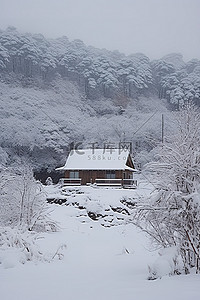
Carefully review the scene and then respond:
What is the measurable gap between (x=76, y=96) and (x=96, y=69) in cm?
890

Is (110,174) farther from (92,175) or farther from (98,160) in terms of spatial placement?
(98,160)

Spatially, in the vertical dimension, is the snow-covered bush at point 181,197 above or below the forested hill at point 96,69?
below

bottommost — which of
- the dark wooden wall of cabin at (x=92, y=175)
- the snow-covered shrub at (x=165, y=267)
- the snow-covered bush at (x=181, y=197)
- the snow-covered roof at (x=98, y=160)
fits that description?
the dark wooden wall of cabin at (x=92, y=175)

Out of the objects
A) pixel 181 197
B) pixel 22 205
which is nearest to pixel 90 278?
pixel 181 197

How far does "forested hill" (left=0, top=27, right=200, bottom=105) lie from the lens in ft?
200

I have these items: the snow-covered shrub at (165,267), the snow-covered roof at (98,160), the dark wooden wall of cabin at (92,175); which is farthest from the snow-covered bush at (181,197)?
the dark wooden wall of cabin at (92,175)

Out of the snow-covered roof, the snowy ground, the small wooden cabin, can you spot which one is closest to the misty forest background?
the snow-covered roof

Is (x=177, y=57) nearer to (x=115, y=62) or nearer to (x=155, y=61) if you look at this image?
(x=155, y=61)

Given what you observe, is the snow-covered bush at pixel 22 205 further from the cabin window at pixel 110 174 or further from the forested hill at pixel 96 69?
the forested hill at pixel 96 69

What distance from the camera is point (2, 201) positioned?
15312 mm

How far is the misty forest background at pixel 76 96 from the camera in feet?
146

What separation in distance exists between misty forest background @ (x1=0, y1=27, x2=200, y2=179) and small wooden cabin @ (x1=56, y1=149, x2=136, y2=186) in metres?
8.57

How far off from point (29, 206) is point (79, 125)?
33067 millimetres

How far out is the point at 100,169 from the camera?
31891mm
